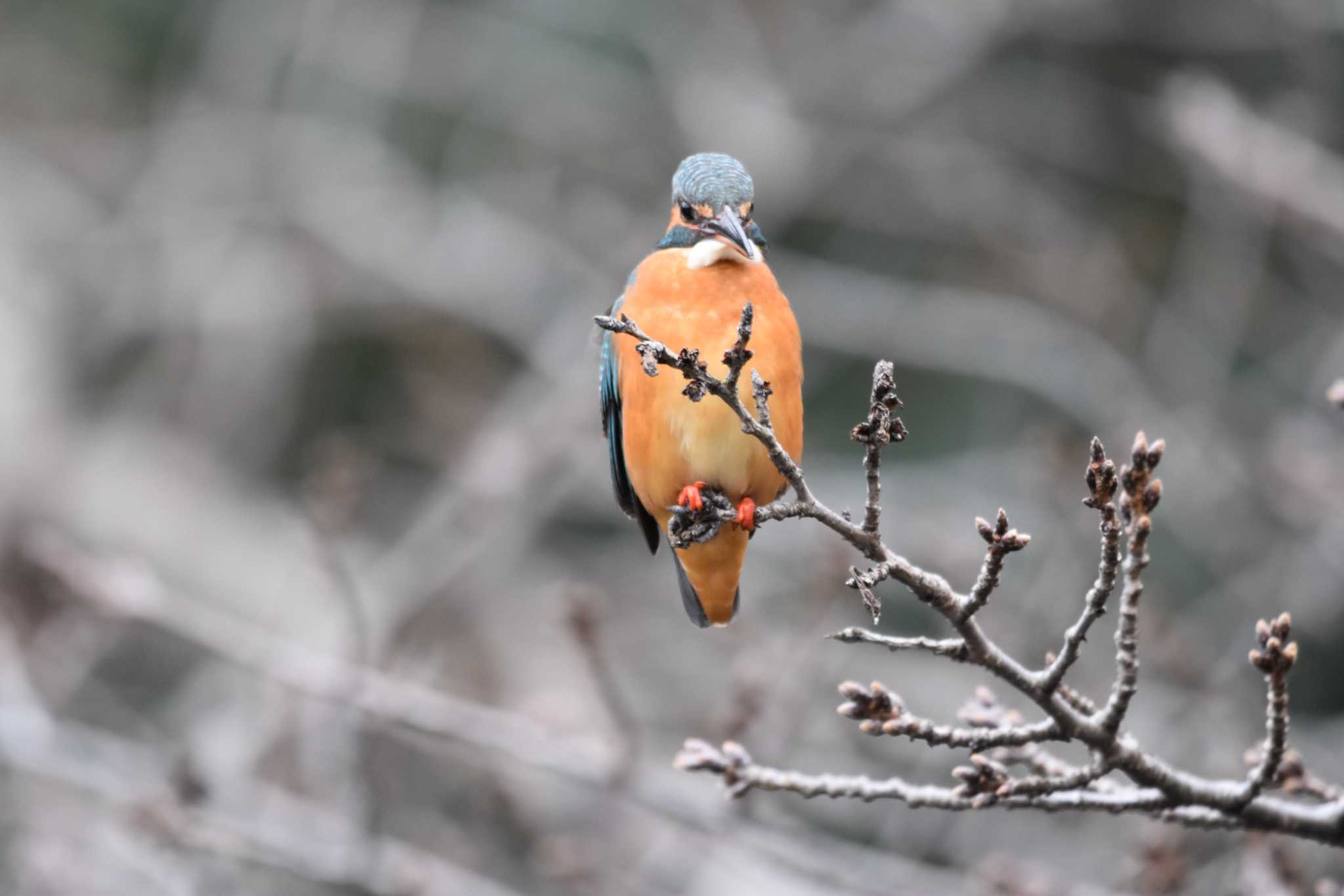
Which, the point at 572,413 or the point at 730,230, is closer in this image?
the point at 730,230

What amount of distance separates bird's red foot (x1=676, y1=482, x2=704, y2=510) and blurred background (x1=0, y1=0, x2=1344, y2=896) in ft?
5.71

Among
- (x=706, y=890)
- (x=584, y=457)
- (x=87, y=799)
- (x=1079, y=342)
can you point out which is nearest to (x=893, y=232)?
(x=1079, y=342)

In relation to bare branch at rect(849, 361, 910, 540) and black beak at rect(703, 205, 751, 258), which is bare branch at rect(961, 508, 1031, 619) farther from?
black beak at rect(703, 205, 751, 258)

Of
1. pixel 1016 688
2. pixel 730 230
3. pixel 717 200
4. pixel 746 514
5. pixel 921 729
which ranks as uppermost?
pixel 717 200

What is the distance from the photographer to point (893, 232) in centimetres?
1148

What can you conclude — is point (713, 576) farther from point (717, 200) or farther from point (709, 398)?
point (717, 200)

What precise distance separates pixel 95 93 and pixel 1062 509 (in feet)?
34.4

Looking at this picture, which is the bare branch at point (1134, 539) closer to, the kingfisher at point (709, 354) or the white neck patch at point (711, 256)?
the kingfisher at point (709, 354)

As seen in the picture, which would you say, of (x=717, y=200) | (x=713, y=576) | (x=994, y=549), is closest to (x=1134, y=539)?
(x=994, y=549)

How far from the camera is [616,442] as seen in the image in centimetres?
358

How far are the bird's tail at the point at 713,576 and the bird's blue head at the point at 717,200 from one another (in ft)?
2.10

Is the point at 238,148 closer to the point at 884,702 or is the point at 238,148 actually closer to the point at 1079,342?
the point at 1079,342

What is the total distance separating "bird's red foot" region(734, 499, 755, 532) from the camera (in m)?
2.79

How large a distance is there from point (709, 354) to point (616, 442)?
0.76m
